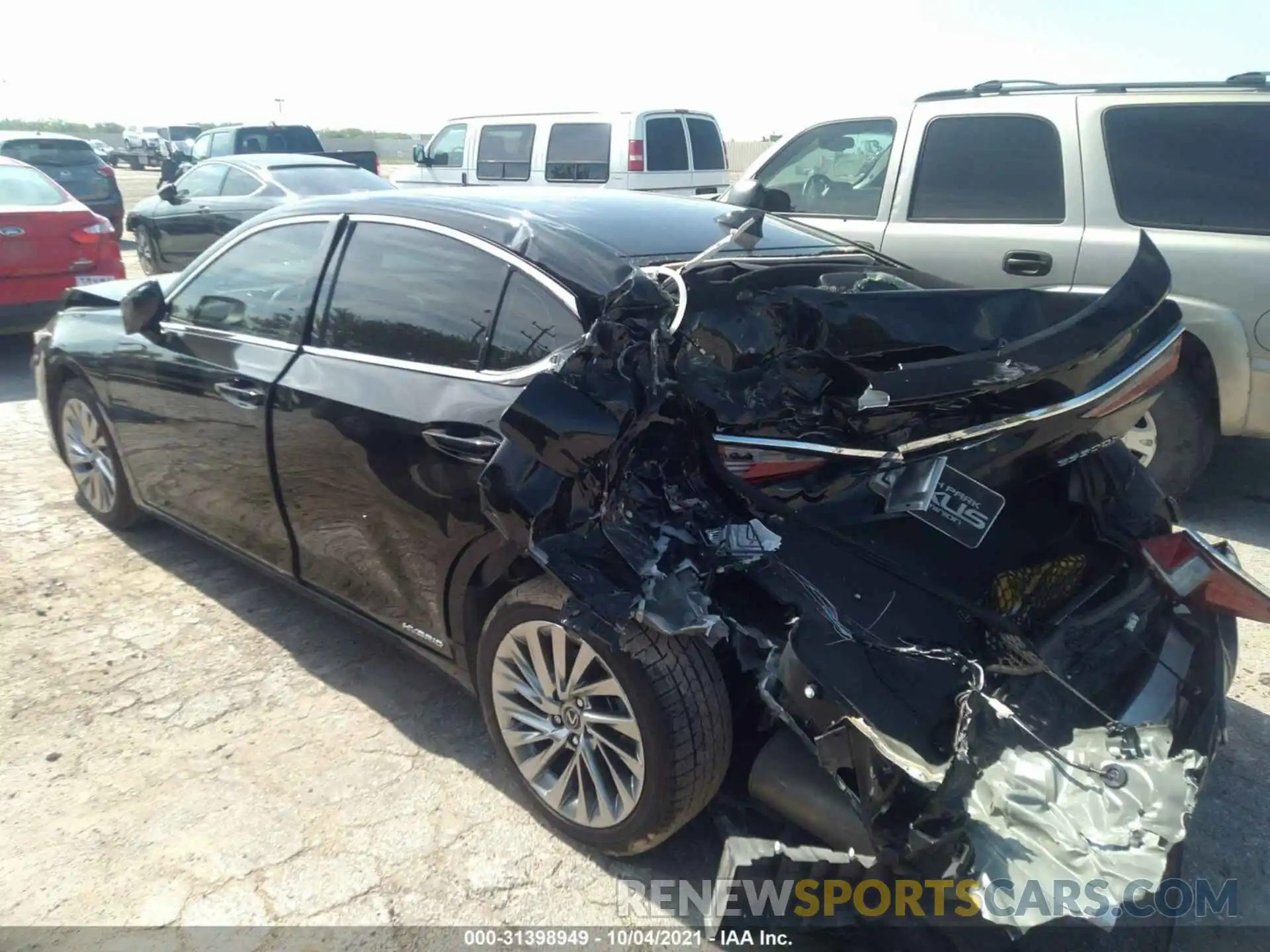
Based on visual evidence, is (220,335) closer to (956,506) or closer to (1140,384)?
(956,506)

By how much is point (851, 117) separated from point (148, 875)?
523cm

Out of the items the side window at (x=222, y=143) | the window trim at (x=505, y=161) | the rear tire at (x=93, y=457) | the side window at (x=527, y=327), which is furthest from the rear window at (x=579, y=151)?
the side window at (x=527, y=327)

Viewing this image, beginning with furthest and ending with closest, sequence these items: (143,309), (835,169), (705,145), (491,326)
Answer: (705,145) → (835,169) → (143,309) → (491,326)

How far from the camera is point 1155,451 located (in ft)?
16.1

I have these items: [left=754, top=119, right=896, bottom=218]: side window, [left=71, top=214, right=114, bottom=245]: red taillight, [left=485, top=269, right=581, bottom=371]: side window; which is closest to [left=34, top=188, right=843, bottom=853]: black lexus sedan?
[left=485, top=269, right=581, bottom=371]: side window

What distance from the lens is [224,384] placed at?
364 centimetres

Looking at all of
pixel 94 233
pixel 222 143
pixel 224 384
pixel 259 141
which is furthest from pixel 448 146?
pixel 224 384

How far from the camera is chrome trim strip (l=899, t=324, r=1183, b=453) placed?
7.68 feet

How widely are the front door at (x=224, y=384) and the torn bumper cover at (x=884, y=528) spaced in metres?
1.41

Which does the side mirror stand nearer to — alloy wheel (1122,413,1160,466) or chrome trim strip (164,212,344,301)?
chrome trim strip (164,212,344,301)

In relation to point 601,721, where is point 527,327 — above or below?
above

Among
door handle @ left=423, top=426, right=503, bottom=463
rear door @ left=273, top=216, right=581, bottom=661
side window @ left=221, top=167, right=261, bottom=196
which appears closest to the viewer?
door handle @ left=423, top=426, right=503, bottom=463

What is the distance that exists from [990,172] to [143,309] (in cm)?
429

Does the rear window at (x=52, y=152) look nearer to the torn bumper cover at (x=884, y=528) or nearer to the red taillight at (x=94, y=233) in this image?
the red taillight at (x=94, y=233)
